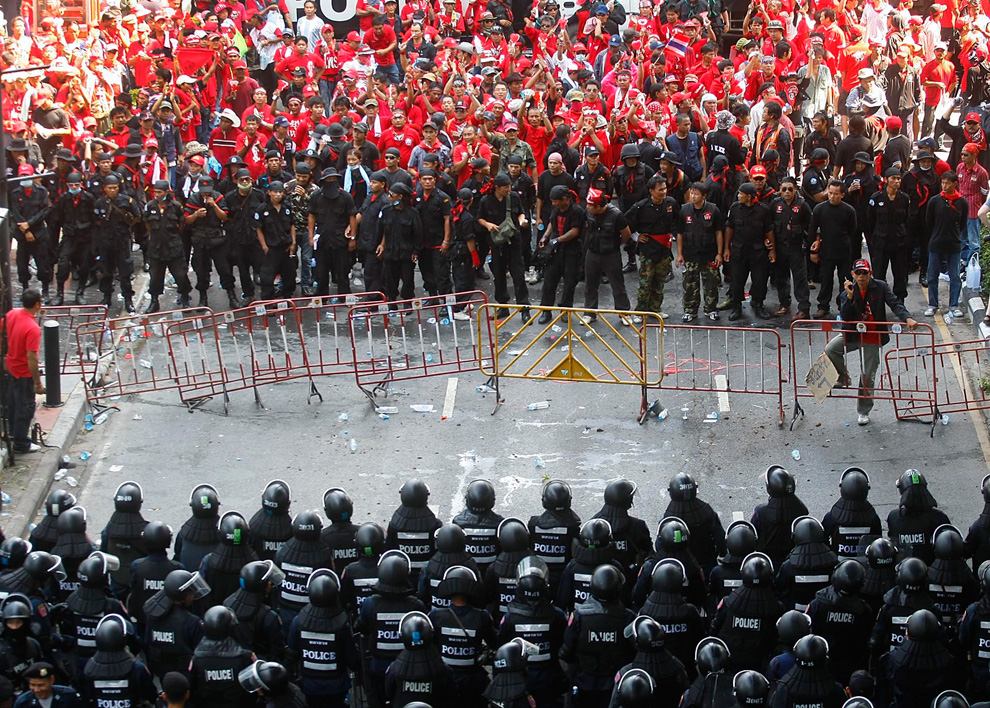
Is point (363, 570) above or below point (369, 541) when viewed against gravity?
below

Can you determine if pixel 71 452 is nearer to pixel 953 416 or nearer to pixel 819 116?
pixel 953 416

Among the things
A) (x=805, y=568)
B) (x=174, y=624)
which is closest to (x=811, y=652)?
(x=805, y=568)

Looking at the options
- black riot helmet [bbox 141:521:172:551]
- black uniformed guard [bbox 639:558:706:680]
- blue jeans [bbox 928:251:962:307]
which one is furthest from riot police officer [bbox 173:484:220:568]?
blue jeans [bbox 928:251:962:307]

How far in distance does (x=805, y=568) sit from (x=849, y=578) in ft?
2.19

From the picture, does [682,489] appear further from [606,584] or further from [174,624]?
[174,624]

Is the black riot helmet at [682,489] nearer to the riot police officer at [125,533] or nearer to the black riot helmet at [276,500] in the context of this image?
the black riot helmet at [276,500]

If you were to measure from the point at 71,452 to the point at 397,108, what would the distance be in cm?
904

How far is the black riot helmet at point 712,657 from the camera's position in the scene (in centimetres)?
914

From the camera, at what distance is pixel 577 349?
1794 centimetres

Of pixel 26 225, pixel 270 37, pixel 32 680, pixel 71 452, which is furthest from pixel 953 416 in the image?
pixel 270 37

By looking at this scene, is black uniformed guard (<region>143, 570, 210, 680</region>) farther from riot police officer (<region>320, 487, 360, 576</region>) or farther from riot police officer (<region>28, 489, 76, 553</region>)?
riot police officer (<region>28, 489, 76, 553</region>)

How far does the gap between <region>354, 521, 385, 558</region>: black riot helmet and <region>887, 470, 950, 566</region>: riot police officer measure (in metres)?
3.94

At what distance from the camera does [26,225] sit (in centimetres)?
1944

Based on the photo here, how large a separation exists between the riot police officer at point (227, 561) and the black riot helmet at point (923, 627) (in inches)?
184
